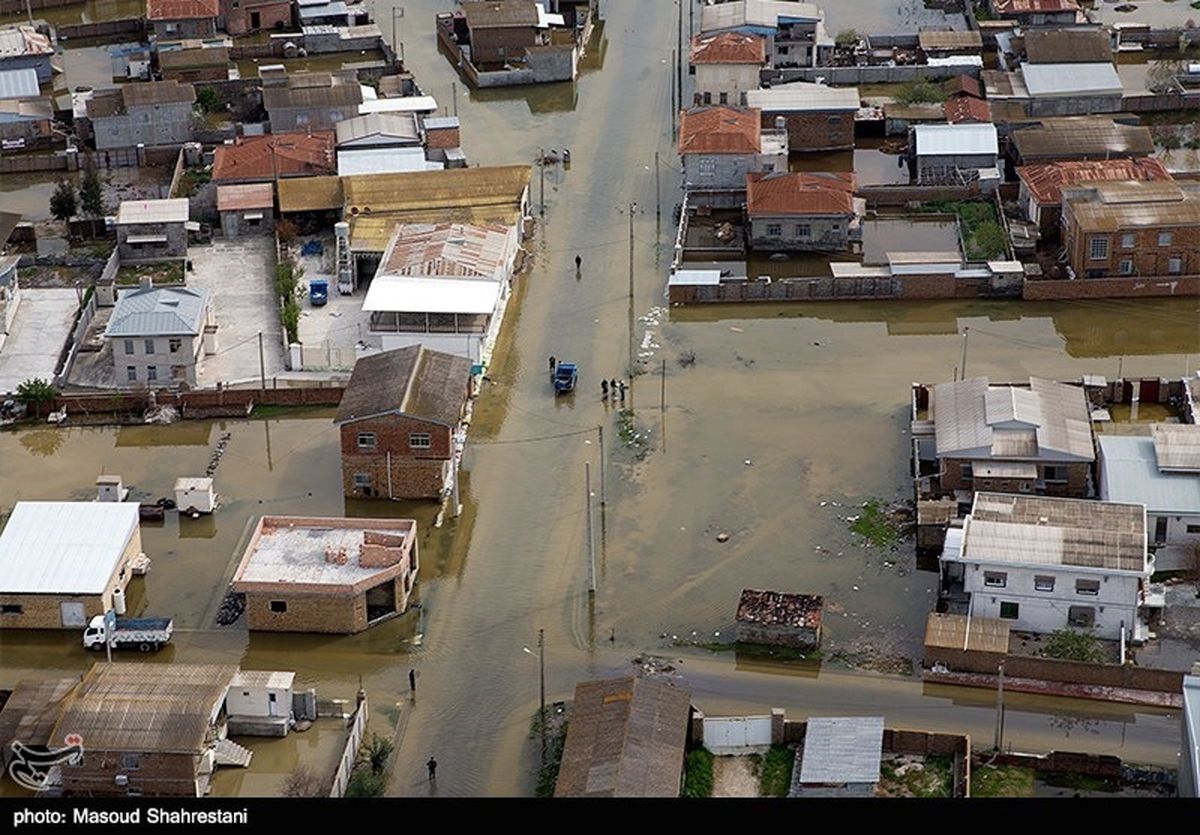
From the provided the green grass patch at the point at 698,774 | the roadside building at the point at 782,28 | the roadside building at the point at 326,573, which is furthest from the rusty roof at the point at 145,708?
the roadside building at the point at 782,28

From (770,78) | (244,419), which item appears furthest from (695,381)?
(770,78)

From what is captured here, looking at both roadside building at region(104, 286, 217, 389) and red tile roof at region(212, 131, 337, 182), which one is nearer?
roadside building at region(104, 286, 217, 389)

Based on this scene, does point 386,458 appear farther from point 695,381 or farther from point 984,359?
point 984,359

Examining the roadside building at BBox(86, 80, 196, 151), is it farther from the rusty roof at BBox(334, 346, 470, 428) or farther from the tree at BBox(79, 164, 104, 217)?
the rusty roof at BBox(334, 346, 470, 428)

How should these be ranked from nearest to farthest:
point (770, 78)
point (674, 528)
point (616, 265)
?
point (674, 528) → point (616, 265) → point (770, 78)

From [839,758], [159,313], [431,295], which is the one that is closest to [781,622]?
[839,758]

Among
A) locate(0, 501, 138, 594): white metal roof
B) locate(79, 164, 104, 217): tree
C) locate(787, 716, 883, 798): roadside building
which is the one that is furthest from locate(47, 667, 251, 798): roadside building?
locate(79, 164, 104, 217): tree
